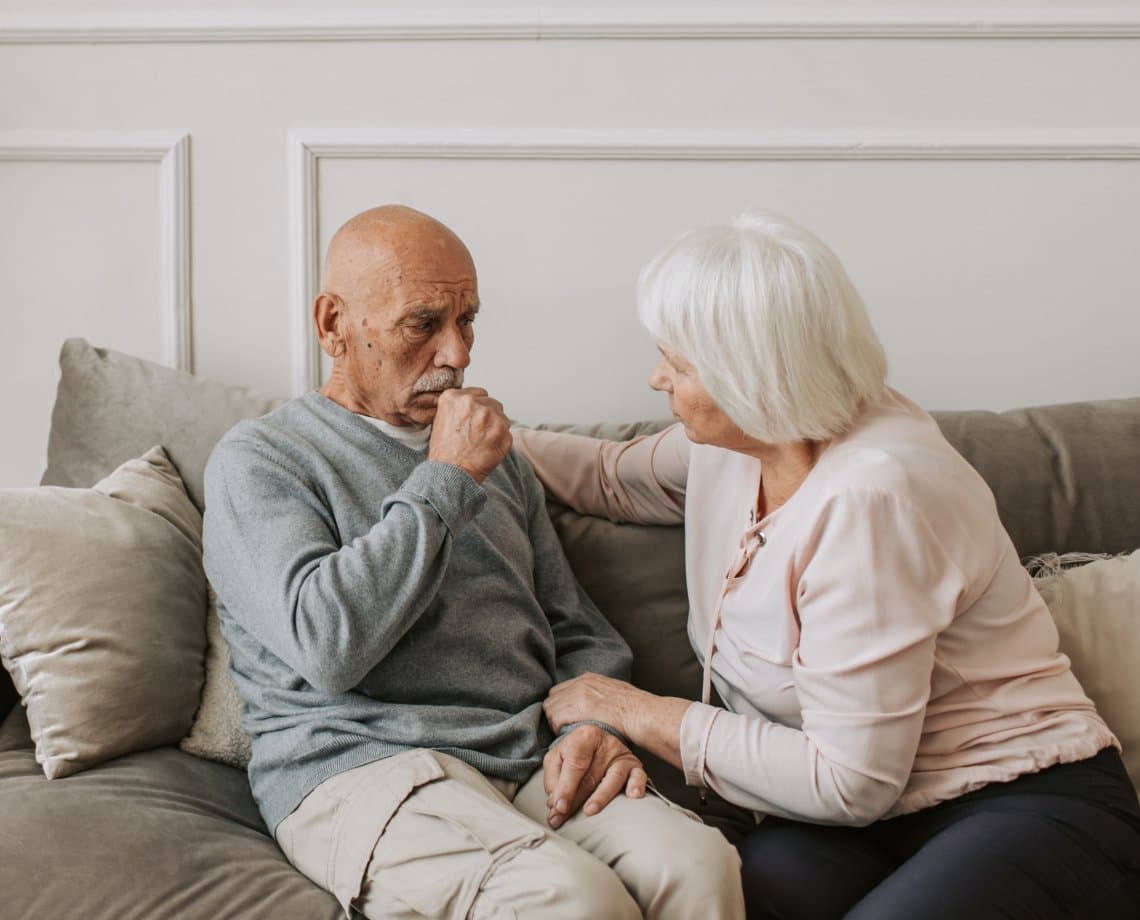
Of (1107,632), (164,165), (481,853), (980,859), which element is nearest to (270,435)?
(481,853)

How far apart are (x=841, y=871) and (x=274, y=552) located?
2.68 ft

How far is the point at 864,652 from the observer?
1292mm

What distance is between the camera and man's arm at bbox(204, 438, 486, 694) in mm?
1321

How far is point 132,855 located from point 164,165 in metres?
1.38

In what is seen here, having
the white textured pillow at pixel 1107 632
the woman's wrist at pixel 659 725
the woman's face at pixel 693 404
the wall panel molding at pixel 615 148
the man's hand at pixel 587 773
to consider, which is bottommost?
the man's hand at pixel 587 773

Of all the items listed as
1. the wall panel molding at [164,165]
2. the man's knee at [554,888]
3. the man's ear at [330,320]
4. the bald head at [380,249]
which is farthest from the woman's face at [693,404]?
the wall panel molding at [164,165]

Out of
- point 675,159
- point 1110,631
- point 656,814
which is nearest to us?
point 656,814

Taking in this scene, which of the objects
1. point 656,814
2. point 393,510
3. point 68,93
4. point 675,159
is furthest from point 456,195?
point 656,814

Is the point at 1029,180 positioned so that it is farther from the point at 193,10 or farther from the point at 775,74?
the point at 193,10

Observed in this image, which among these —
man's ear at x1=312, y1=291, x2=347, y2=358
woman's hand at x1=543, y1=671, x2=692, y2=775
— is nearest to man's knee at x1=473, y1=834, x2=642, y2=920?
woman's hand at x1=543, y1=671, x2=692, y2=775

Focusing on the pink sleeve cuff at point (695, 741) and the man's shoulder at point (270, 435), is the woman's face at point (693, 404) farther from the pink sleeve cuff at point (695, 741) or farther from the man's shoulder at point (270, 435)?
the man's shoulder at point (270, 435)

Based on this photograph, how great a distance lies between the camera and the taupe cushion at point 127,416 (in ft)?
5.85

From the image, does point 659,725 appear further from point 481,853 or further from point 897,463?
point 897,463

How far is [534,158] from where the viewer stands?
2115 mm
